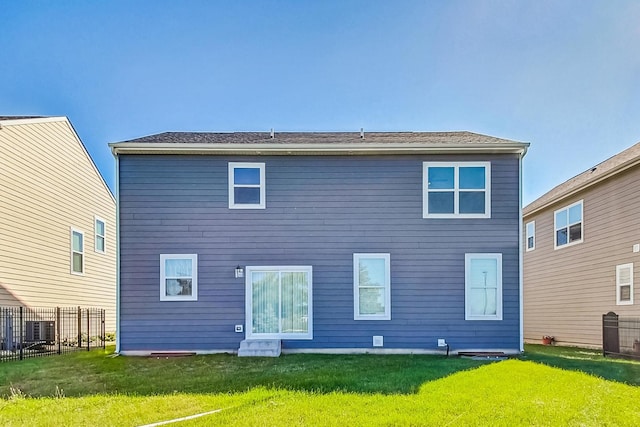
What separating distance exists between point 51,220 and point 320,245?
8.31m

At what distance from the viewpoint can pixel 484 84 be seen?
48.0 ft

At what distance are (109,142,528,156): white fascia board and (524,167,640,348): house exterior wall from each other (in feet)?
12.0

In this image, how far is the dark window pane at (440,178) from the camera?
11.3 meters

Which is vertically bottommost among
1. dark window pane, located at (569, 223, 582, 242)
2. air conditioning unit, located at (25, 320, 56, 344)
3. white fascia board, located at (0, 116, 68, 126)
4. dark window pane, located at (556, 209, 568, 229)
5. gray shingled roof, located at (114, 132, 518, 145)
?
air conditioning unit, located at (25, 320, 56, 344)

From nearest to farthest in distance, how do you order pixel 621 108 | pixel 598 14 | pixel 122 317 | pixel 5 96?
1. pixel 122 317
2. pixel 598 14
3. pixel 621 108
4. pixel 5 96

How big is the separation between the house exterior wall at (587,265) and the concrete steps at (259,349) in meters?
8.88

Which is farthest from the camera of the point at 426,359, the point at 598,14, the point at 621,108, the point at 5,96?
the point at 5,96

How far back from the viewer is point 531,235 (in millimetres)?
17594

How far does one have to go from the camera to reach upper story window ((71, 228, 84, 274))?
15.0 m

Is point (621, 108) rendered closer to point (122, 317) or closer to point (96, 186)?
point (122, 317)

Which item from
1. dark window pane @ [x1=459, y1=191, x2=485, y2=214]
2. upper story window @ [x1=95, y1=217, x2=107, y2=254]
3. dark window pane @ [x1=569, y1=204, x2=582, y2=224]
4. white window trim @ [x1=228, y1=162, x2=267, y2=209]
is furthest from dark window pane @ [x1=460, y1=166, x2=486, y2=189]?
upper story window @ [x1=95, y1=217, x2=107, y2=254]

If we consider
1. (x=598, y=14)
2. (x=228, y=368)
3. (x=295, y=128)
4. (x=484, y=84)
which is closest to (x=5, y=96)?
(x=295, y=128)

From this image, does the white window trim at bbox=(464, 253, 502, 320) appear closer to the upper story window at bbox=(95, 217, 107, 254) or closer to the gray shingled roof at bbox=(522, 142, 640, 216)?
the gray shingled roof at bbox=(522, 142, 640, 216)

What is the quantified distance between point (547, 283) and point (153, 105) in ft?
50.8
